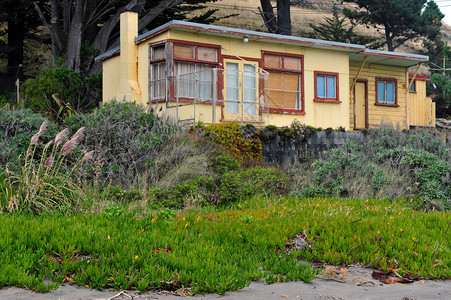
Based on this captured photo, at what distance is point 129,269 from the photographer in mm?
5852

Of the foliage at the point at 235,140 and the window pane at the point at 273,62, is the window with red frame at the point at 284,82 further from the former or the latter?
the foliage at the point at 235,140

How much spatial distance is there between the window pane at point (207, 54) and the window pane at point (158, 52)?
1.22 m

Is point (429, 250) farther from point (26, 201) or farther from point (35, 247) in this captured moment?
point (26, 201)

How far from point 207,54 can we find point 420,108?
12.4m

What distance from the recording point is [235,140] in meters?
14.5

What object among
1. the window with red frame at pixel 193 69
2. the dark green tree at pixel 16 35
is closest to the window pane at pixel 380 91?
the window with red frame at pixel 193 69

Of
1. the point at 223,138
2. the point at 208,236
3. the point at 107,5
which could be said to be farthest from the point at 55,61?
the point at 208,236

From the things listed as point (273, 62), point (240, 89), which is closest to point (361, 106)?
point (273, 62)

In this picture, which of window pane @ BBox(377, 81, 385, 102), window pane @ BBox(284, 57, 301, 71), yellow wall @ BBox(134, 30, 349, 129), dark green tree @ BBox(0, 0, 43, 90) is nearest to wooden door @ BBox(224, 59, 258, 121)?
yellow wall @ BBox(134, 30, 349, 129)

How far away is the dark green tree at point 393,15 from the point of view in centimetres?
4170

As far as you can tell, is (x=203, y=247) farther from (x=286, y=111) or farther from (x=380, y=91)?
(x=380, y=91)

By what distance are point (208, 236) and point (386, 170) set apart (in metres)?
6.75

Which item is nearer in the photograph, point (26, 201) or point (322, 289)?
point (322, 289)

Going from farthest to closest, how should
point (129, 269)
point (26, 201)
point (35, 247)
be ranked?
point (26, 201) → point (35, 247) → point (129, 269)
